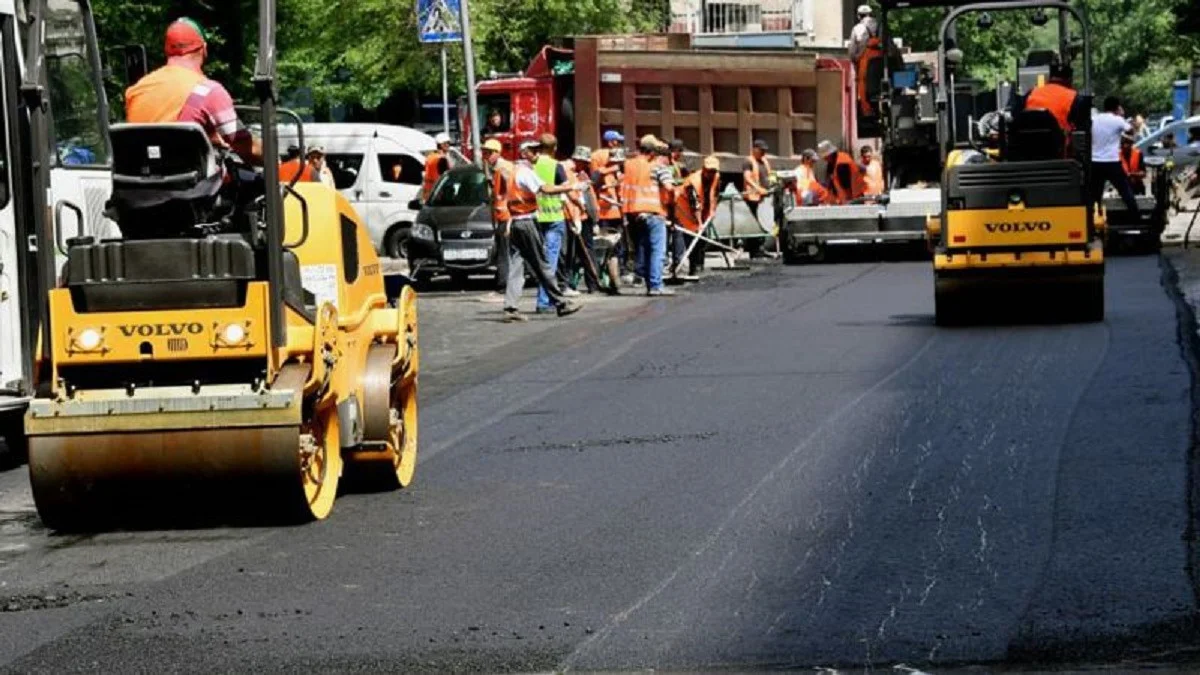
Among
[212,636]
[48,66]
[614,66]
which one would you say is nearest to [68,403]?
[212,636]

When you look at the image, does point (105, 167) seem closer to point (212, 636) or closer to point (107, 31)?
point (212, 636)

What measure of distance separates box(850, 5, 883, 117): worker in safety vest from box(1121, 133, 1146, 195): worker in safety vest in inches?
154

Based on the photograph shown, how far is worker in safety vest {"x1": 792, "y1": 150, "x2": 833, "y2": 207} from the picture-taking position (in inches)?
1303

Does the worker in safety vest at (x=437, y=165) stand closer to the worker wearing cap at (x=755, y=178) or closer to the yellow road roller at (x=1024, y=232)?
the worker wearing cap at (x=755, y=178)

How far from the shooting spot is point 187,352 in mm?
9938

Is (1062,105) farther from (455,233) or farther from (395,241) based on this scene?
(395,241)

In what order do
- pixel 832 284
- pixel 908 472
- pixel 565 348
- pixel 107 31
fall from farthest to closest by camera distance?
pixel 107 31 → pixel 832 284 → pixel 565 348 → pixel 908 472

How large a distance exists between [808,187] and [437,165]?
5.18m

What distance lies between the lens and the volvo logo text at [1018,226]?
18.8 metres

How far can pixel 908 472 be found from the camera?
11.1m

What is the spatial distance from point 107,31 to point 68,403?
2671cm

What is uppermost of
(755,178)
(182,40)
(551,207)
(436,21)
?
(436,21)

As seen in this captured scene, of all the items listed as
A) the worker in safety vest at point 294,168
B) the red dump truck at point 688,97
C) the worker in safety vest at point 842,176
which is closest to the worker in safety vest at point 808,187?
the worker in safety vest at point 842,176

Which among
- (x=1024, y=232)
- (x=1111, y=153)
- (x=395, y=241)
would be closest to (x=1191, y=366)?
(x=1024, y=232)
